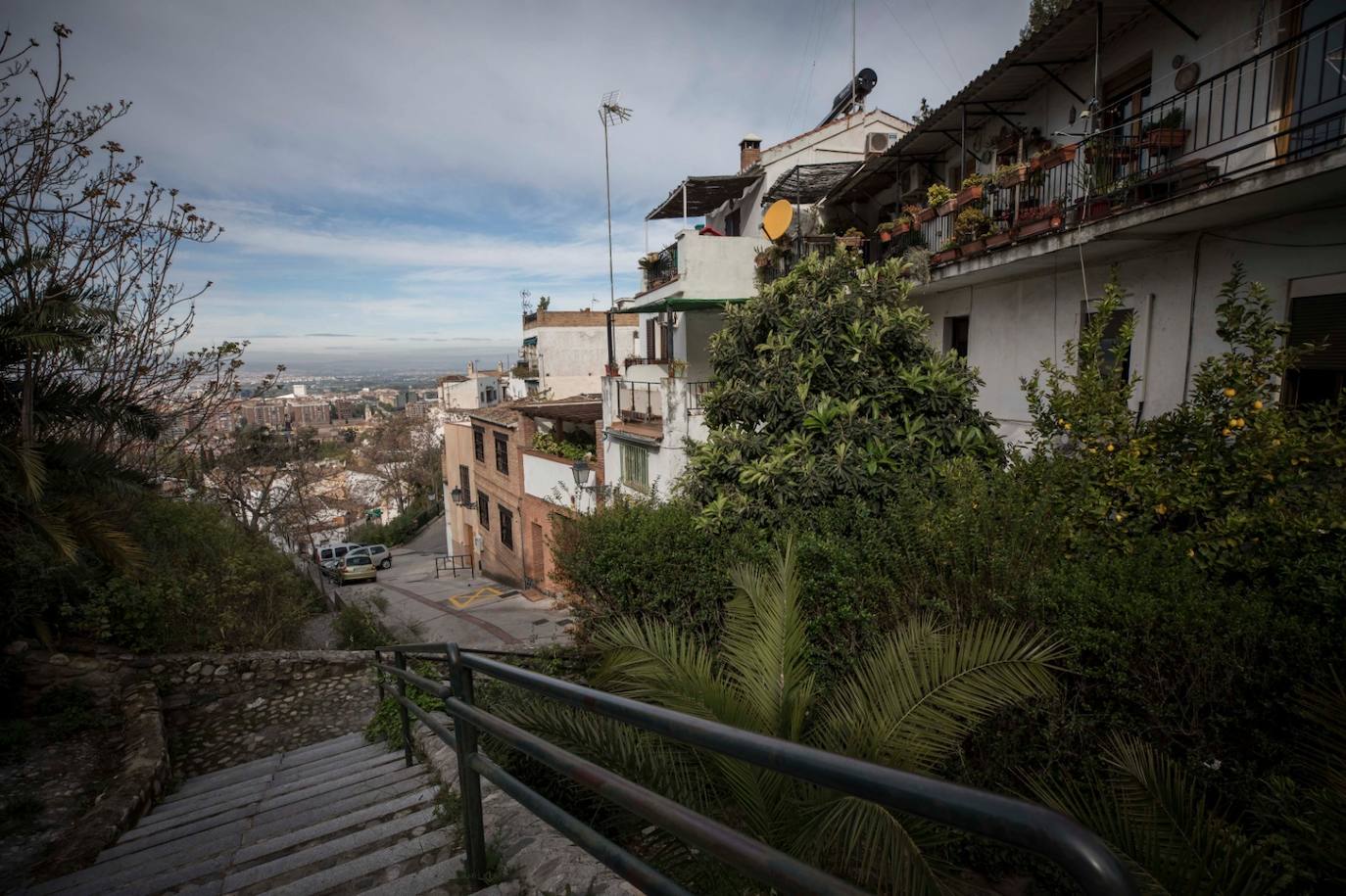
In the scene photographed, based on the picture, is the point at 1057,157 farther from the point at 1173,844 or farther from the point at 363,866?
the point at 363,866

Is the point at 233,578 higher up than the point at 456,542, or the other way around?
the point at 233,578

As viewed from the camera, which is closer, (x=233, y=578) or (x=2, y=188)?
(x=2, y=188)

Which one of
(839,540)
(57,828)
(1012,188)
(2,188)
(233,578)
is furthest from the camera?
(233,578)

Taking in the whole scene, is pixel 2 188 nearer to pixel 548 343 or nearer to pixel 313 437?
pixel 313 437

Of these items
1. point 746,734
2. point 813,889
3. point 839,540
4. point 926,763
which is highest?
point 746,734

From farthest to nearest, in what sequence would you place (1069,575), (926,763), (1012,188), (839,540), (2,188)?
(1012,188)
(2,188)
(839,540)
(1069,575)
(926,763)

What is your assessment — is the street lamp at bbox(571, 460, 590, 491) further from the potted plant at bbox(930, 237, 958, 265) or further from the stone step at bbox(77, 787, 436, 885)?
the stone step at bbox(77, 787, 436, 885)

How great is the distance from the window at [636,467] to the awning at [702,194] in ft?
23.8

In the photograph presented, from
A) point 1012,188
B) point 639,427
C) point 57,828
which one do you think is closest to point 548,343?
point 639,427

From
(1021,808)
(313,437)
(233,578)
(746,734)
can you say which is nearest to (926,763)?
(746,734)

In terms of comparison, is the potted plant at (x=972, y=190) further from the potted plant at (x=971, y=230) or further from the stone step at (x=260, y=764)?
the stone step at (x=260, y=764)

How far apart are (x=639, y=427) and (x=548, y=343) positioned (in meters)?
18.5

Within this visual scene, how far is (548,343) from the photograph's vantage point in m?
31.6

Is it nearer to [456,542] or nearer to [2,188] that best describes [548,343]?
[456,542]
